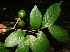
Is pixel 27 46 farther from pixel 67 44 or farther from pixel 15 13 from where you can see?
pixel 15 13

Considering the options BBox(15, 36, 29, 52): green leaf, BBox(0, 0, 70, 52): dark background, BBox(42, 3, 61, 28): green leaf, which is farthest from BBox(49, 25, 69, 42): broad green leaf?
BBox(0, 0, 70, 52): dark background

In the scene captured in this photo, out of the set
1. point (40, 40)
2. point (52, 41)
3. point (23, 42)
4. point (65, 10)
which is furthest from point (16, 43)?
point (65, 10)

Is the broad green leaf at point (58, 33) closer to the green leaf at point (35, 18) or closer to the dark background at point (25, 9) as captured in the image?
the green leaf at point (35, 18)

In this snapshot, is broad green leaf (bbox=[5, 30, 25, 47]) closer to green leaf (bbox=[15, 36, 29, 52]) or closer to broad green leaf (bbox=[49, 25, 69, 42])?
green leaf (bbox=[15, 36, 29, 52])

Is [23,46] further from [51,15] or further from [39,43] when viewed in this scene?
[51,15]

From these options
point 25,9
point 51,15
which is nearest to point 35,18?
point 51,15

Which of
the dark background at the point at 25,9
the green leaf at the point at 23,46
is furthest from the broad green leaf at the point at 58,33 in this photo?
the dark background at the point at 25,9
